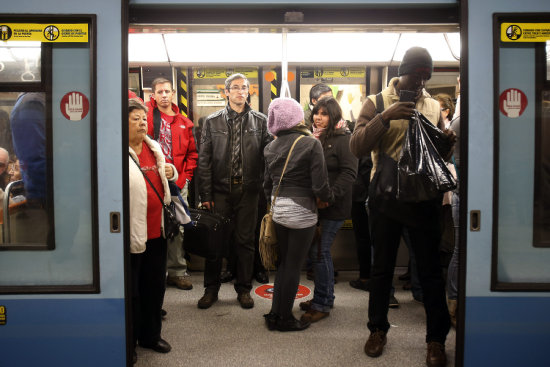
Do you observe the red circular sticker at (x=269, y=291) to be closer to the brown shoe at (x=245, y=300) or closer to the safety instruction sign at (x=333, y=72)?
the brown shoe at (x=245, y=300)

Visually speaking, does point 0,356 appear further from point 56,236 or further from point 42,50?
point 42,50

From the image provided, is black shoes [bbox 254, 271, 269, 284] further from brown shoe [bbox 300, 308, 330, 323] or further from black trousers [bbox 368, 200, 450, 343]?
black trousers [bbox 368, 200, 450, 343]

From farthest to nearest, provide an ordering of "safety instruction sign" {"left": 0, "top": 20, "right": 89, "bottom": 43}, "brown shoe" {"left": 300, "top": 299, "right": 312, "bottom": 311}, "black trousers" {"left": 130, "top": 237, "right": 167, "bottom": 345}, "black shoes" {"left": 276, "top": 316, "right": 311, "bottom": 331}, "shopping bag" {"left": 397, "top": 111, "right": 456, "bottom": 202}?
"brown shoe" {"left": 300, "top": 299, "right": 312, "bottom": 311}, "black shoes" {"left": 276, "top": 316, "right": 311, "bottom": 331}, "black trousers" {"left": 130, "top": 237, "right": 167, "bottom": 345}, "shopping bag" {"left": 397, "top": 111, "right": 456, "bottom": 202}, "safety instruction sign" {"left": 0, "top": 20, "right": 89, "bottom": 43}

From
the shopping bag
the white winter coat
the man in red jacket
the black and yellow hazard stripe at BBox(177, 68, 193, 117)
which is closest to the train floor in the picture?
the man in red jacket

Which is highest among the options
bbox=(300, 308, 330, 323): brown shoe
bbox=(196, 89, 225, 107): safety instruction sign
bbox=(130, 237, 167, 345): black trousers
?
bbox=(196, 89, 225, 107): safety instruction sign

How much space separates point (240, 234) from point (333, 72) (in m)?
2.39

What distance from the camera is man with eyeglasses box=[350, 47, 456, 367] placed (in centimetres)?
263

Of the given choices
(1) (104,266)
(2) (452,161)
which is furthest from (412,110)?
(1) (104,266)

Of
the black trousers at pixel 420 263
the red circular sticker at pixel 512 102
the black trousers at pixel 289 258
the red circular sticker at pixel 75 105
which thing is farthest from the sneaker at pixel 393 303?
the red circular sticker at pixel 75 105

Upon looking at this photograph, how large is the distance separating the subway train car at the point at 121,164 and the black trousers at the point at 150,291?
532mm

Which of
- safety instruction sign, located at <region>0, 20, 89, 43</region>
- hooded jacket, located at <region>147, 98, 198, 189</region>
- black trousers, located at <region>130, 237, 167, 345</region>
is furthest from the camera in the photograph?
hooded jacket, located at <region>147, 98, 198, 189</region>

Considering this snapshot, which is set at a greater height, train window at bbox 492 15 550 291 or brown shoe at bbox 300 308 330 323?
train window at bbox 492 15 550 291

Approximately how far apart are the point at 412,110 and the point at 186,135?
2631 millimetres

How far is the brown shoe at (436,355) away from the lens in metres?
2.74
